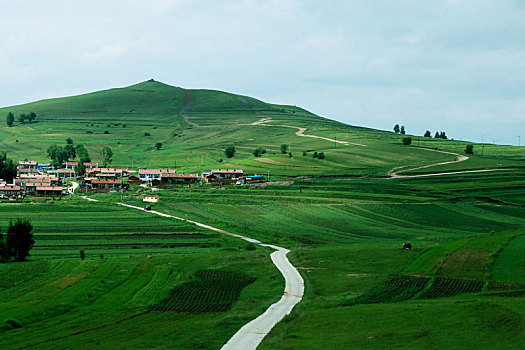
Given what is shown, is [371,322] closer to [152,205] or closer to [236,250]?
[236,250]

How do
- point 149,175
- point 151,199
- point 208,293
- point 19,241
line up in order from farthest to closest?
point 149,175 → point 151,199 → point 19,241 → point 208,293

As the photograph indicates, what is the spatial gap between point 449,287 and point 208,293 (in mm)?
21312

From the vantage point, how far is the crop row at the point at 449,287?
5597cm

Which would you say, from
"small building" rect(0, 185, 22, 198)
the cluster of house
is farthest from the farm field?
"small building" rect(0, 185, 22, 198)

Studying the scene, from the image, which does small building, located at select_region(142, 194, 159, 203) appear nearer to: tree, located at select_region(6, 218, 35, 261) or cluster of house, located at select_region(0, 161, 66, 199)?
cluster of house, located at select_region(0, 161, 66, 199)

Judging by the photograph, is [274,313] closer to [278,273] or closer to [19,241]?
[278,273]

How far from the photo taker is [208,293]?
5962 cm

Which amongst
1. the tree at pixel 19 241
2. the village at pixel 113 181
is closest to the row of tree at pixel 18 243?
the tree at pixel 19 241

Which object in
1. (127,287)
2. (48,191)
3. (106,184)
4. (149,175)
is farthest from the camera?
(149,175)

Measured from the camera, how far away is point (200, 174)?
197625mm

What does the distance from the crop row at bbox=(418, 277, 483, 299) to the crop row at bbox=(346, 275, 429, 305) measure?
3.45 ft

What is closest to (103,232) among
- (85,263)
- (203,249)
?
(203,249)

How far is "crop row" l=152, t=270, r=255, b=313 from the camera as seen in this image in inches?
2110

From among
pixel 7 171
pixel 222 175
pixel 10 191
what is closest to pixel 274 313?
pixel 10 191
